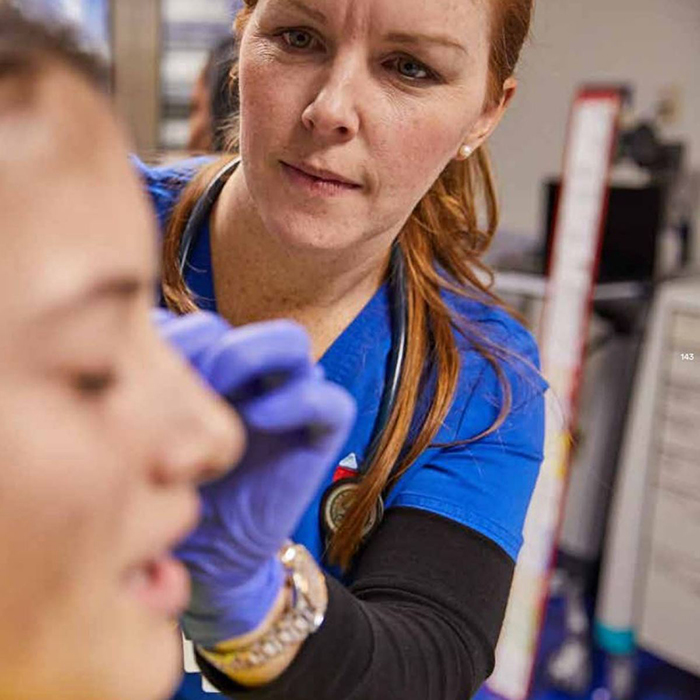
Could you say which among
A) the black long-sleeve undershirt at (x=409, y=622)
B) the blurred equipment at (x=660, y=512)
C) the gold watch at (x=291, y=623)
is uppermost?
the gold watch at (x=291, y=623)

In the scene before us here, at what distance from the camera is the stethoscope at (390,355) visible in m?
0.66

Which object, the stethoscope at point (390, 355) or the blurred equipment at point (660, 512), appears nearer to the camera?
the stethoscope at point (390, 355)

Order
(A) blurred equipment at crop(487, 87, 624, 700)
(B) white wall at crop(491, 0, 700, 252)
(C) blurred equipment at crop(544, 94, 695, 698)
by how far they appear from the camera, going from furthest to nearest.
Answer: (B) white wall at crop(491, 0, 700, 252) → (C) blurred equipment at crop(544, 94, 695, 698) → (A) blurred equipment at crop(487, 87, 624, 700)

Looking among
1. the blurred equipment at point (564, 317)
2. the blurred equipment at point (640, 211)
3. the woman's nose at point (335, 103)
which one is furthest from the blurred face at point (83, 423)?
the blurred equipment at point (640, 211)

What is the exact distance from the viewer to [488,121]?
694 millimetres

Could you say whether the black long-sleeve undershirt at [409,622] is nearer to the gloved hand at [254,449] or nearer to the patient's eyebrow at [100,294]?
the gloved hand at [254,449]

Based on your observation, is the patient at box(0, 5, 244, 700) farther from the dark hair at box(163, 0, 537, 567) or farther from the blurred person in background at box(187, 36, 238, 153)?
the blurred person in background at box(187, 36, 238, 153)

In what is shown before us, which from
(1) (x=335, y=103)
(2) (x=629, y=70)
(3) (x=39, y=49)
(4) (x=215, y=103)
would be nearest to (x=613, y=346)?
(2) (x=629, y=70)

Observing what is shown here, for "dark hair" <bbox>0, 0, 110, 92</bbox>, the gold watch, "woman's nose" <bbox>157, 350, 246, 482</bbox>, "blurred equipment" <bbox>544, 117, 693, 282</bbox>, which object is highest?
"dark hair" <bbox>0, 0, 110, 92</bbox>

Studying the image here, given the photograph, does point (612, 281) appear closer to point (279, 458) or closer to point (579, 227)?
point (579, 227)

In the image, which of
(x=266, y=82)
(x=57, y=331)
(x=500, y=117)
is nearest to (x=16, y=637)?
(x=57, y=331)

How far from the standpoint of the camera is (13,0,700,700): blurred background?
1726 mm

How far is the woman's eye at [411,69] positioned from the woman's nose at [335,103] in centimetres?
3

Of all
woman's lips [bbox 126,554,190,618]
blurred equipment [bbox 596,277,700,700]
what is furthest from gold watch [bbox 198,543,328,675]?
blurred equipment [bbox 596,277,700,700]
